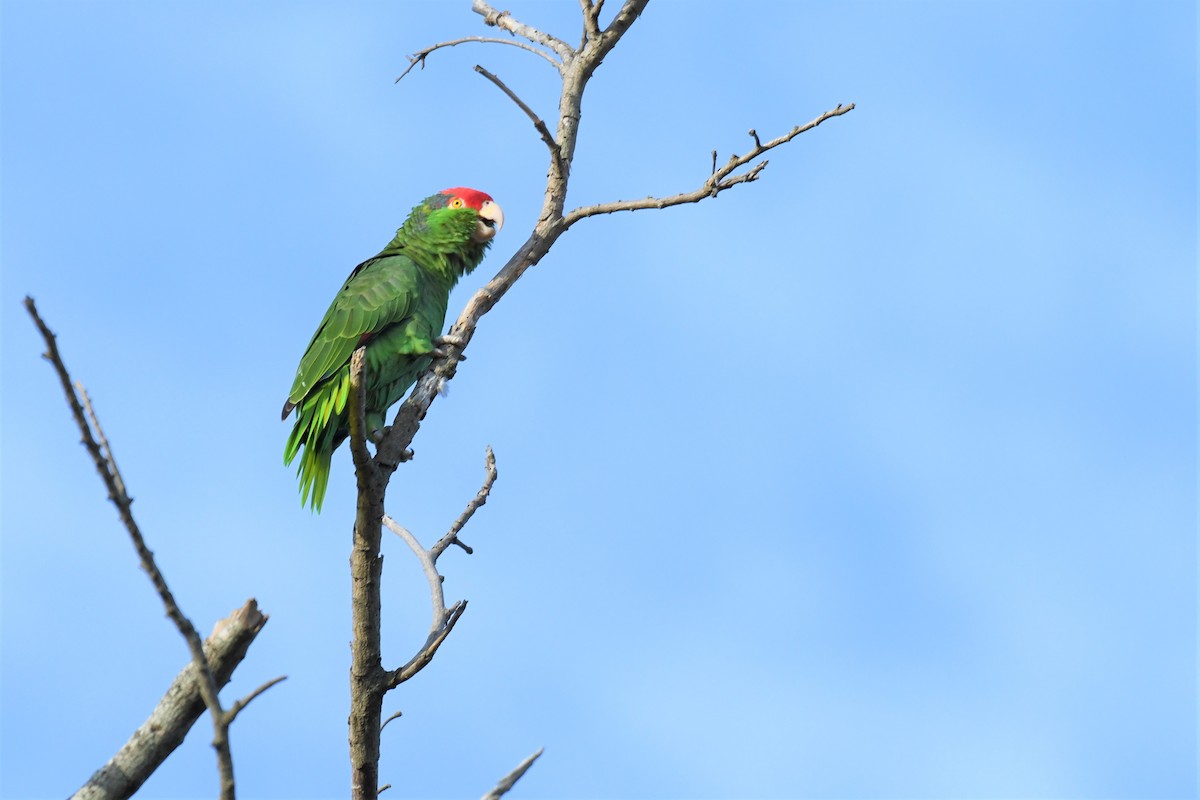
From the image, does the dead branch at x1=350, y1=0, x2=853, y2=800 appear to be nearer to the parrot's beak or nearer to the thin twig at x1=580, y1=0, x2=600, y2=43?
the thin twig at x1=580, y1=0, x2=600, y2=43

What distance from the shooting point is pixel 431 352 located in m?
5.59

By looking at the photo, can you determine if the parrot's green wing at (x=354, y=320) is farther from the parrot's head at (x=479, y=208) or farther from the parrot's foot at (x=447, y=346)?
the parrot's head at (x=479, y=208)

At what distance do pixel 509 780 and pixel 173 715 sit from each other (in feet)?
3.10

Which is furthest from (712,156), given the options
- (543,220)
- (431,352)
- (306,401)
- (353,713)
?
(353,713)

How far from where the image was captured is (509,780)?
321 cm

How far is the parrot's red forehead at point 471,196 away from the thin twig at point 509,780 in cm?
373

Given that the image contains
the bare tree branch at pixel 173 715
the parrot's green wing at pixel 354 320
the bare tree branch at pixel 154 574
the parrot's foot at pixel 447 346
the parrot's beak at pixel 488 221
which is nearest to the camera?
the bare tree branch at pixel 154 574

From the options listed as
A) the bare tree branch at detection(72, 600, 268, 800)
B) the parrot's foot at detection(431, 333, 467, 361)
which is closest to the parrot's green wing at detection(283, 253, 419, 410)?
the parrot's foot at detection(431, 333, 467, 361)

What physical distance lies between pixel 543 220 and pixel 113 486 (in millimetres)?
3274

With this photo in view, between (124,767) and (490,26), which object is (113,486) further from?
(490,26)

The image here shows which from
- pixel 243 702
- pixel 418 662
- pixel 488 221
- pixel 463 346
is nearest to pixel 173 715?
pixel 243 702

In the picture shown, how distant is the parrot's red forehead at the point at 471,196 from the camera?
6.32 meters

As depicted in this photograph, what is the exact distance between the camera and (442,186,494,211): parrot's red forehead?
632cm

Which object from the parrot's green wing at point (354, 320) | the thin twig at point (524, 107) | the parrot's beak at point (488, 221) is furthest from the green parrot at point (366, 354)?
the thin twig at point (524, 107)
